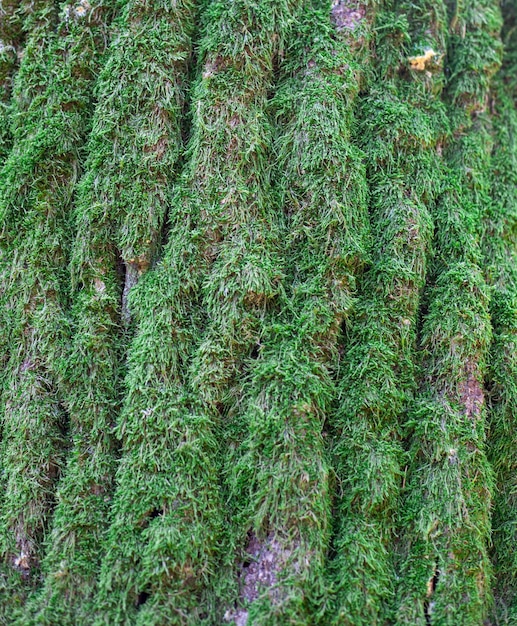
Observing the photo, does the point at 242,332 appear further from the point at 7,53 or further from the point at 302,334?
the point at 7,53

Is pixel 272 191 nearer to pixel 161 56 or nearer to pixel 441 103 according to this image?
pixel 161 56

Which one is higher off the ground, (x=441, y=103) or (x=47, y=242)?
(x=441, y=103)

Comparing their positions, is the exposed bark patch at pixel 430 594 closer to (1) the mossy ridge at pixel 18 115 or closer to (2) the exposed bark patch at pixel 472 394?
(2) the exposed bark patch at pixel 472 394

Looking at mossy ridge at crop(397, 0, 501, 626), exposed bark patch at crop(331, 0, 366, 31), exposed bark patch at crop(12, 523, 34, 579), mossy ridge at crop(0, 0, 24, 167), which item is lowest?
exposed bark patch at crop(12, 523, 34, 579)

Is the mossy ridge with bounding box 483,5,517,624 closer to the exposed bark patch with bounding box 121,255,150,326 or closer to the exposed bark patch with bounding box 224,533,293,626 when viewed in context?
the exposed bark patch with bounding box 224,533,293,626

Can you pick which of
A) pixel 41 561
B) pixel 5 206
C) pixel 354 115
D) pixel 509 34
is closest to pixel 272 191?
pixel 354 115

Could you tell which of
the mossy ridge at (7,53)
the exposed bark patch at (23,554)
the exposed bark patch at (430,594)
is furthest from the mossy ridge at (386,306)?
the mossy ridge at (7,53)

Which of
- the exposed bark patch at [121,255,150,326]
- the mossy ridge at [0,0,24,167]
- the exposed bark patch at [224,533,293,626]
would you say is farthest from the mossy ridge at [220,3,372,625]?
the mossy ridge at [0,0,24,167]
